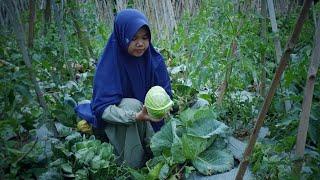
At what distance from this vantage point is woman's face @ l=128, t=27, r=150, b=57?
2.70m

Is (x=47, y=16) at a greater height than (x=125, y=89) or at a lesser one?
greater

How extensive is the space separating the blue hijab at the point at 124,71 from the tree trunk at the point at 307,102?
141 cm

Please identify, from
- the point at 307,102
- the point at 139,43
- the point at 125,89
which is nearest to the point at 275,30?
the point at 307,102

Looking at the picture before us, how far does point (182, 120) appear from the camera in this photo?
8.96 ft

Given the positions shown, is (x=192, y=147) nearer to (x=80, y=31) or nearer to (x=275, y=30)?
(x=275, y=30)

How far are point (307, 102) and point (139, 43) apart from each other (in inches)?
57.1

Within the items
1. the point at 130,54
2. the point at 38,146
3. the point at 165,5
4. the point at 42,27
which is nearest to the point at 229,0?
the point at 130,54

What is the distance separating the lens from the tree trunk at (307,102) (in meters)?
1.40

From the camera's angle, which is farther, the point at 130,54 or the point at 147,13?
the point at 147,13

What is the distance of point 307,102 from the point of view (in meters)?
1.48

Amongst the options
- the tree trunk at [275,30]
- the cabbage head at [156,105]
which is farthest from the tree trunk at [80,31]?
the tree trunk at [275,30]

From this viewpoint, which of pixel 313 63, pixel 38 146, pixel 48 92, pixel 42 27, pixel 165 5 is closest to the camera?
pixel 313 63

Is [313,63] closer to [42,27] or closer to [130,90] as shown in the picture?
[130,90]

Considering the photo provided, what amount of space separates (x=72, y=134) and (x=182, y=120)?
768mm
